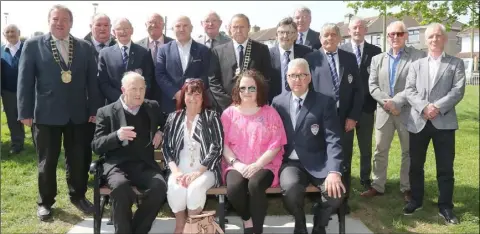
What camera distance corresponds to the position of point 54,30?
4984 mm

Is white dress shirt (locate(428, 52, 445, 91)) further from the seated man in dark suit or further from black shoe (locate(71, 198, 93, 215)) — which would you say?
black shoe (locate(71, 198, 93, 215))

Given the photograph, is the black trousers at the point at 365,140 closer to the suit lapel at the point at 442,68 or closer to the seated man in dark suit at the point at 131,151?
the suit lapel at the point at 442,68

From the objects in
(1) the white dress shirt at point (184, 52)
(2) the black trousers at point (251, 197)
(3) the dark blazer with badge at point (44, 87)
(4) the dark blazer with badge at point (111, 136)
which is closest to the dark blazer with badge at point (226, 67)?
(1) the white dress shirt at point (184, 52)

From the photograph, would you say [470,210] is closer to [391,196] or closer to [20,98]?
[391,196]

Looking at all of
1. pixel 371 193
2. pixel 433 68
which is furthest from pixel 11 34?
pixel 433 68

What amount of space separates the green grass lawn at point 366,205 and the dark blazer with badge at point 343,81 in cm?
125

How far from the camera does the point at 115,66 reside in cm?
532

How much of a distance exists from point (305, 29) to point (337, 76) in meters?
1.66

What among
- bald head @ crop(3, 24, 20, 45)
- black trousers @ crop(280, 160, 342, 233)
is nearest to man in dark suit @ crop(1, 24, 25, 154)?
bald head @ crop(3, 24, 20, 45)

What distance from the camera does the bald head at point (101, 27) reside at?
6028 mm

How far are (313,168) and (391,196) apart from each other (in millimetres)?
2061

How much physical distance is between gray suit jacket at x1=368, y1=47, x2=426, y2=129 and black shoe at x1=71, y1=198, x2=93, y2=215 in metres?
3.82

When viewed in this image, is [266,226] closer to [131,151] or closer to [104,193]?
[131,151]

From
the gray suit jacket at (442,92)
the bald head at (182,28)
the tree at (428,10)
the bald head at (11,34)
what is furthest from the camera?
the tree at (428,10)
